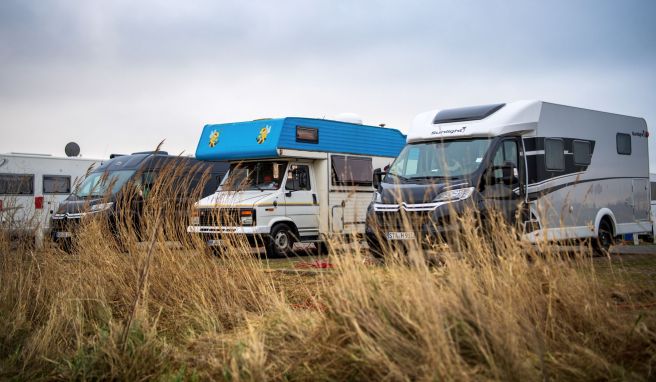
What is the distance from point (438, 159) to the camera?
11430 millimetres

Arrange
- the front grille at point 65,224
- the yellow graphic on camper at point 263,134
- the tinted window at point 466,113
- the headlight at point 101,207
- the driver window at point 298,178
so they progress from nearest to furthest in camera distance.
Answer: the headlight at point 101,207
the front grille at point 65,224
the tinted window at point 466,113
the yellow graphic on camper at point 263,134
the driver window at point 298,178

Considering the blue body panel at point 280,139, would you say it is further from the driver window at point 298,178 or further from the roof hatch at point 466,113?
the roof hatch at point 466,113

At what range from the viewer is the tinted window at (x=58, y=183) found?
2241 cm

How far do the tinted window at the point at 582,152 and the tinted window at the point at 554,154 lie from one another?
0.45m

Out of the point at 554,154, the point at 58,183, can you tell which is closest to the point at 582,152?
the point at 554,154

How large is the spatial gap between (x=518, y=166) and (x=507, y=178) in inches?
24.6

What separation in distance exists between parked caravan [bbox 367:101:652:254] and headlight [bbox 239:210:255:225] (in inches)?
120

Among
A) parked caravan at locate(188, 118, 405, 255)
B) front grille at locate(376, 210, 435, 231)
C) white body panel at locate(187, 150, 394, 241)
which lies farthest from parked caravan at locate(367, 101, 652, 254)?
white body panel at locate(187, 150, 394, 241)

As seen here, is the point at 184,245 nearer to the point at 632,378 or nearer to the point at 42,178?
the point at 632,378

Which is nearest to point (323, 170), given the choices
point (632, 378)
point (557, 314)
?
point (557, 314)

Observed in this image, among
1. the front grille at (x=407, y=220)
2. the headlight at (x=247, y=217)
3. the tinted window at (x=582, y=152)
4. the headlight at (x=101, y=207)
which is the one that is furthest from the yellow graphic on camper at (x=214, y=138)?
the tinted window at (x=582, y=152)

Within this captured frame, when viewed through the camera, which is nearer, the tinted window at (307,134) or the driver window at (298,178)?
the tinted window at (307,134)

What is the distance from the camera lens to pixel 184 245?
306 inches

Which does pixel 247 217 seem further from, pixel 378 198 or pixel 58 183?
pixel 58 183
